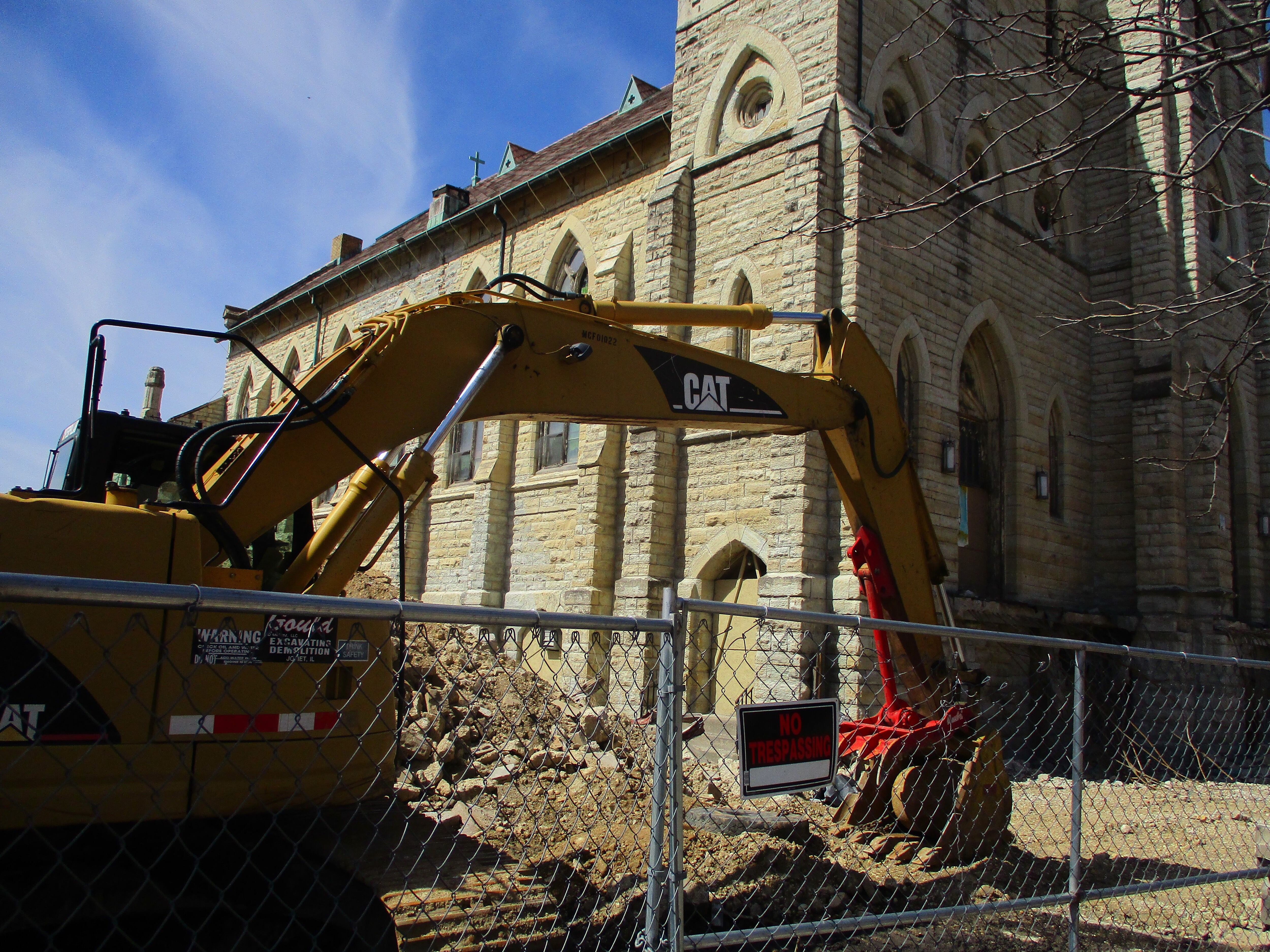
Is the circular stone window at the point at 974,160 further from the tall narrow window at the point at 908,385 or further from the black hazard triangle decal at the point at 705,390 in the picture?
the black hazard triangle decal at the point at 705,390

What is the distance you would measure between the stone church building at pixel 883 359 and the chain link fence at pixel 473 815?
3.88m

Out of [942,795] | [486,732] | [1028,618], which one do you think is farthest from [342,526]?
[1028,618]

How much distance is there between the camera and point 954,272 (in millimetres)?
13234

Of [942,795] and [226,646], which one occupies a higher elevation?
[226,646]

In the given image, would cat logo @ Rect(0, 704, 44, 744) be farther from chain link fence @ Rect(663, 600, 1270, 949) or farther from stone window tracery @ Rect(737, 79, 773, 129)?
stone window tracery @ Rect(737, 79, 773, 129)

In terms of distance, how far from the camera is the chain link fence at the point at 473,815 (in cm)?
288

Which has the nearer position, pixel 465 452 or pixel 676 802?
pixel 676 802

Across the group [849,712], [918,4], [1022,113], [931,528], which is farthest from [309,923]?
[1022,113]

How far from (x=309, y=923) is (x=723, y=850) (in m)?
2.81

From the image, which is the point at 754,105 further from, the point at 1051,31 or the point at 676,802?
the point at 676,802

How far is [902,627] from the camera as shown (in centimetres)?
339

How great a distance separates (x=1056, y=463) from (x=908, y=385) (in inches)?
174

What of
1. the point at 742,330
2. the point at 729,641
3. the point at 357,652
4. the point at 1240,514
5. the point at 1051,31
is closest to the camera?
the point at 357,652

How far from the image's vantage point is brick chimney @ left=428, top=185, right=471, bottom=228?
2084 centimetres
